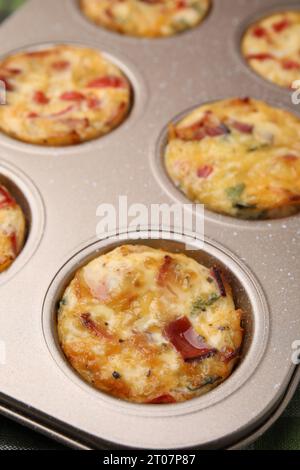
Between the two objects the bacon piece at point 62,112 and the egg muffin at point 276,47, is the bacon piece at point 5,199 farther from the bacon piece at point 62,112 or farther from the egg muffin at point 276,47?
the egg muffin at point 276,47

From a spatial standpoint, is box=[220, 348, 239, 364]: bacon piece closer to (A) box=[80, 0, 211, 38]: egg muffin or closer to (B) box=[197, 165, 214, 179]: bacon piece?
(B) box=[197, 165, 214, 179]: bacon piece

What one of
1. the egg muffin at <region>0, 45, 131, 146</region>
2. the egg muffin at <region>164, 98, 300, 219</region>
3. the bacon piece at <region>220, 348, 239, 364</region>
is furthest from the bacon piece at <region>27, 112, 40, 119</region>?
the bacon piece at <region>220, 348, 239, 364</region>

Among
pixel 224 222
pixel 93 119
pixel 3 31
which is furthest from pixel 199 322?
pixel 3 31

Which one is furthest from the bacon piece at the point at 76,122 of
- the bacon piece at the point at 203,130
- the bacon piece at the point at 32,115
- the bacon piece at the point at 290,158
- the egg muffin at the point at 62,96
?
the bacon piece at the point at 290,158

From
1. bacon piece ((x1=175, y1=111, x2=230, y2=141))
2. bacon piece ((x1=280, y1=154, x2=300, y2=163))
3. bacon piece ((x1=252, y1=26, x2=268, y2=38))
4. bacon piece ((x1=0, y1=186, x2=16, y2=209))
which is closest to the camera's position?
bacon piece ((x1=0, y1=186, x2=16, y2=209))

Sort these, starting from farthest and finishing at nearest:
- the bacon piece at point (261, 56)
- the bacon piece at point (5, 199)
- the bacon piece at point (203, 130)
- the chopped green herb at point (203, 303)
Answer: the bacon piece at point (261, 56) → the bacon piece at point (203, 130) → the bacon piece at point (5, 199) → the chopped green herb at point (203, 303)

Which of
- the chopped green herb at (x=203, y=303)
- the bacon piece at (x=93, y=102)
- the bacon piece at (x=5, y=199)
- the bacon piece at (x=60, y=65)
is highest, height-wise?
the bacon piece at (x=60, y=65)
